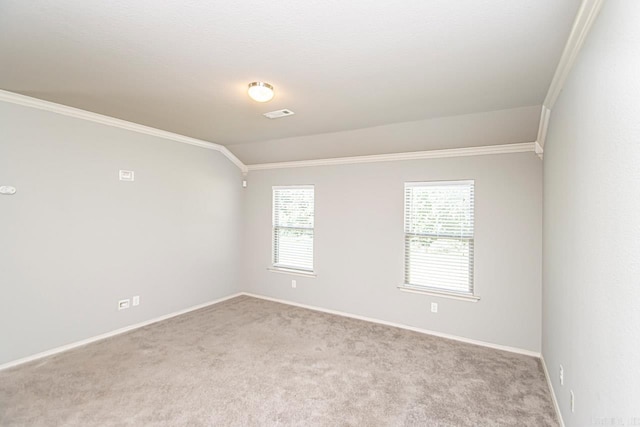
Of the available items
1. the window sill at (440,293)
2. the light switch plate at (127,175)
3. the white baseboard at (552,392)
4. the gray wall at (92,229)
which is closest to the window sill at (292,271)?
the gray wall at (92,229)

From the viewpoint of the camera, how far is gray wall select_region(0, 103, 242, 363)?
2.95 metres

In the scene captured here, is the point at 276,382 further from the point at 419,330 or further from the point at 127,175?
the point at 127,175

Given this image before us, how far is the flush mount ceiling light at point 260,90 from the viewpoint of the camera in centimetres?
251

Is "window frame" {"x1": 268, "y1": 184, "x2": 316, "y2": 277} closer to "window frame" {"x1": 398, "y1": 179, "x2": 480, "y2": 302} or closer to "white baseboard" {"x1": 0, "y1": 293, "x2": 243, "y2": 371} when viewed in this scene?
"white baseboard" {"x1": 0, "y1": 293, "x2": 243, "y2": 371}

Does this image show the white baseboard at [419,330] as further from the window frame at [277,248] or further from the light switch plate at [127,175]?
the light switch plate at [127,175]

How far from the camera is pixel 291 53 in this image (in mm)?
2045

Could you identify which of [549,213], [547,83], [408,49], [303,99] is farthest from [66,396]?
[547,83]

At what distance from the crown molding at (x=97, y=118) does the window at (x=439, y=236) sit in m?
3.14

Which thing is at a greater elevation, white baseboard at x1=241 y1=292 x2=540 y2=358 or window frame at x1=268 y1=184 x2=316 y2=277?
window frame at x1=268 y1=184 x2=316 y2=277

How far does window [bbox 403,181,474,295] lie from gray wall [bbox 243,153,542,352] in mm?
104

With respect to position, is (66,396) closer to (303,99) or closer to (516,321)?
(303,99)

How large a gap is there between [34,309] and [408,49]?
4083 mm

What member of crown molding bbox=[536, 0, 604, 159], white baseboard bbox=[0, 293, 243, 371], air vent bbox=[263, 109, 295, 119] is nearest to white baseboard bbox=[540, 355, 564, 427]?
crown molding bbox=[536, 0, 604, 159]

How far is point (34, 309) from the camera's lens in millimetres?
3051
